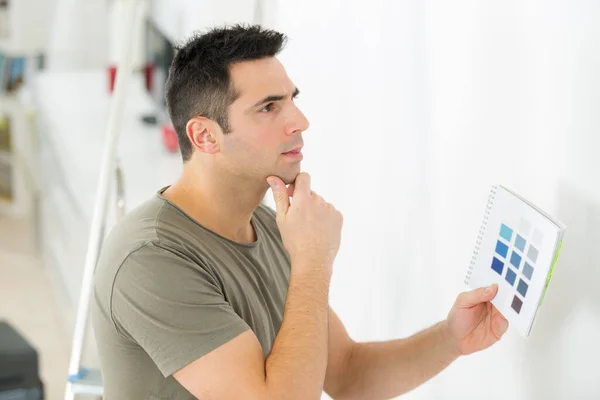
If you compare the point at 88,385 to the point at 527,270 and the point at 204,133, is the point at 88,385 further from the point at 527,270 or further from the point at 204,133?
the point at 527,270

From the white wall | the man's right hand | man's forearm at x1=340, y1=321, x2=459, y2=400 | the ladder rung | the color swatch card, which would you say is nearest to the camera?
the color swatch card

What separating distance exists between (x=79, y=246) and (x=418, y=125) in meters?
1.87

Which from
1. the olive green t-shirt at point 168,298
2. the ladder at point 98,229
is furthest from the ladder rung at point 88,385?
the olive green t-shirt at point 168,298

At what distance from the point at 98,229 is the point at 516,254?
923mm

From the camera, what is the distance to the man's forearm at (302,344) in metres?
1.22

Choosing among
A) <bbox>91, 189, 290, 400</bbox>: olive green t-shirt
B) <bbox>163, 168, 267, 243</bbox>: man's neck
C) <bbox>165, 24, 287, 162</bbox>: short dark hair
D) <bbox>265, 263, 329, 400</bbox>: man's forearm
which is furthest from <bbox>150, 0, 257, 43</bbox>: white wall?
<bbox>265, 263, 329, 400</bbox>: man's forearm

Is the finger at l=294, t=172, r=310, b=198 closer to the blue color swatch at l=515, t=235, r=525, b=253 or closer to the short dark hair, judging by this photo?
the short dark hair

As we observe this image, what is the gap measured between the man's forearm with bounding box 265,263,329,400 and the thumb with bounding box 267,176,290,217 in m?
0.12

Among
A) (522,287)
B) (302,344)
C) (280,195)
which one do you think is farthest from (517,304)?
(280,195)

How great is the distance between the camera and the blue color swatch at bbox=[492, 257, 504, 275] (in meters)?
1.27

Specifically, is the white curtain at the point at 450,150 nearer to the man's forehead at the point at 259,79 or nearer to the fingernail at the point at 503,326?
the fingernail at the point at 503,326

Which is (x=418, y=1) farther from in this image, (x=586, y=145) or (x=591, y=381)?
(x=591, y=381)

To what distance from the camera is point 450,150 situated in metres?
1.52

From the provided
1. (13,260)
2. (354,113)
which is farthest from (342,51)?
(13,260)
